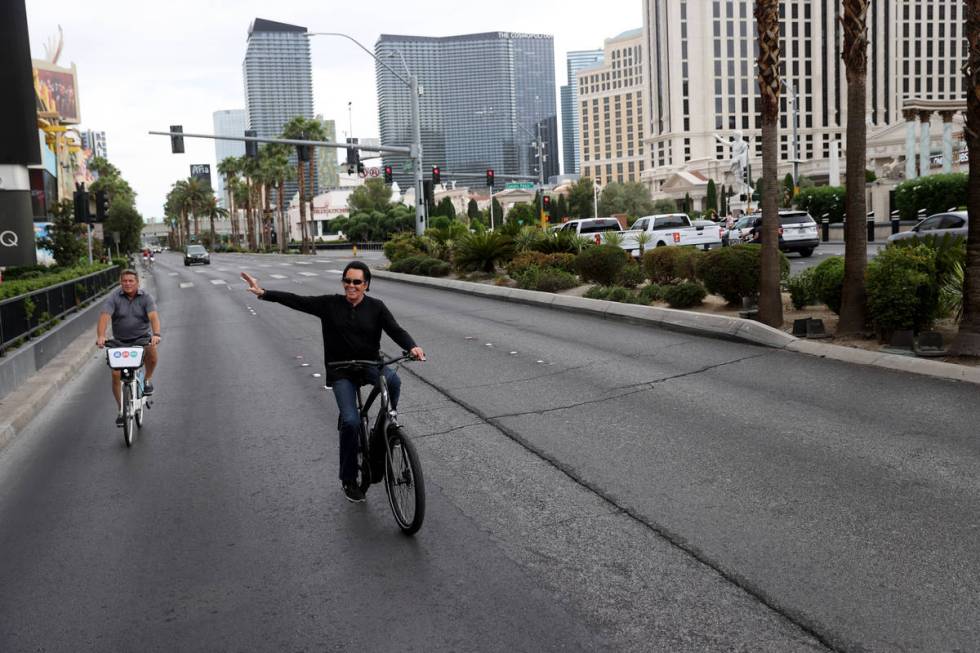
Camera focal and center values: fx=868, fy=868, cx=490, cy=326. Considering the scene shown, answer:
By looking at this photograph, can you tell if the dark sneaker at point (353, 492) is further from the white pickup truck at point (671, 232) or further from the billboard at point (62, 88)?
the billboard at point (62, 88)

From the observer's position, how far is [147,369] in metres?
9.87

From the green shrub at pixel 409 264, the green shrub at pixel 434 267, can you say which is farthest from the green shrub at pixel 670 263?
the green shrub at pixel 409 264

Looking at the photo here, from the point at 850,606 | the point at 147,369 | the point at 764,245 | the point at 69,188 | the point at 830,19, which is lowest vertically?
the point at 850,606

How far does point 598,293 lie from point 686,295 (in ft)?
11.8

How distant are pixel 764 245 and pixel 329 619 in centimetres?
1195

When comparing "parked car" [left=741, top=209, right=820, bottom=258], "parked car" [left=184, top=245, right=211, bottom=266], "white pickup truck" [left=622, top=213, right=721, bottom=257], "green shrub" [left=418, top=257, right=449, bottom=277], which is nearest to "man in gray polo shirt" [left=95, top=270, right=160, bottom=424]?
"green shrub" [left=418, top=257, right=449, bottom=277]

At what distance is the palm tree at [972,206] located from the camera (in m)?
10.8

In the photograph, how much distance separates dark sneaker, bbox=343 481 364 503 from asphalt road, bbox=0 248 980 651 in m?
0.09

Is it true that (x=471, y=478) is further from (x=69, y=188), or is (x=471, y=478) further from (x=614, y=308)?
(x=69, y=188)

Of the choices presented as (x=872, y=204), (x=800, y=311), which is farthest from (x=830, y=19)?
(x=800, y=311)

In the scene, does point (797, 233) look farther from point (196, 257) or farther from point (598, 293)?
point (196, 257)

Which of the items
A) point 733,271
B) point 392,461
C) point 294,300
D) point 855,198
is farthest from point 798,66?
point 392,461

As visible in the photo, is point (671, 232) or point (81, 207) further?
point (671, 232)

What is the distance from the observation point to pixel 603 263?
72.9ft
